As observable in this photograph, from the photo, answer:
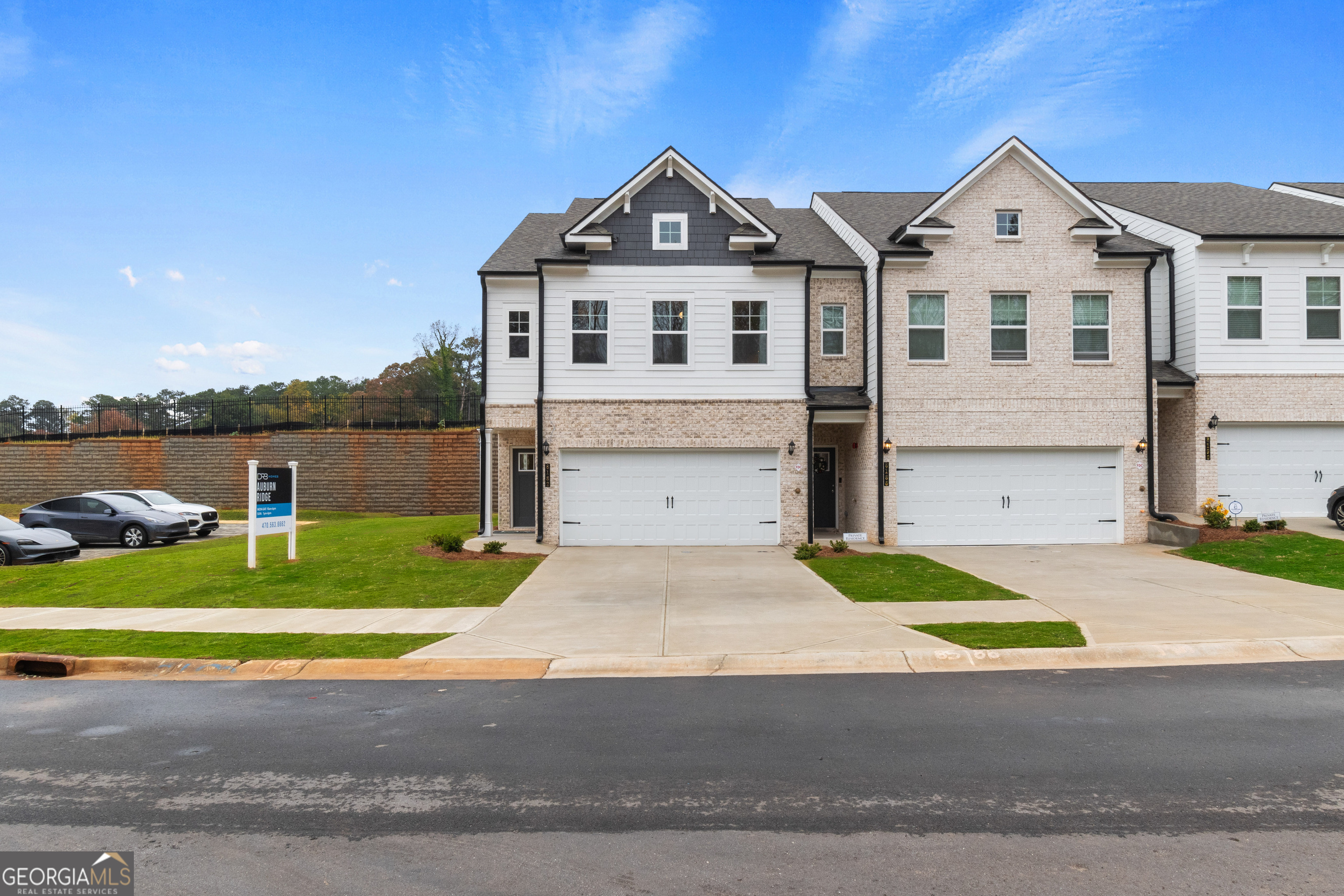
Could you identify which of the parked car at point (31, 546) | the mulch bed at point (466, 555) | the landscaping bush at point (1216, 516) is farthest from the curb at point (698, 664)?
the parked car at point (31, 546)

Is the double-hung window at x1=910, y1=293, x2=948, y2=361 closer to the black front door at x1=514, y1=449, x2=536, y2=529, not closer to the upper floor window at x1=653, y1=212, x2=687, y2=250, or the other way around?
the upper floor window at x1=653, y1=212, x2=687, y2=250

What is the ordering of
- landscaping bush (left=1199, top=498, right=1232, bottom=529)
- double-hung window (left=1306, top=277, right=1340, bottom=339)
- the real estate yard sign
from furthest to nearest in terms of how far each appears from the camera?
double-hung window (left=1306, top=277, right=1340, bottom=339) < landscaping bush (left=1199, top=498, right=1232, bottom=529) < the real estate yard sign

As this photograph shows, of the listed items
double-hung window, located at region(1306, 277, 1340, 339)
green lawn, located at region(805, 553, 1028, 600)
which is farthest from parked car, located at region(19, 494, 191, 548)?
double-hung window, located at region(1306, 277, 1340, 339)

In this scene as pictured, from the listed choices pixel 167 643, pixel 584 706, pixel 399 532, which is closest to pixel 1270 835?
pixel 584 706

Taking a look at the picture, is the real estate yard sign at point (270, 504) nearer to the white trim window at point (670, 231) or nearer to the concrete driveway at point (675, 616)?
the concrete driveway at point (675, 616)

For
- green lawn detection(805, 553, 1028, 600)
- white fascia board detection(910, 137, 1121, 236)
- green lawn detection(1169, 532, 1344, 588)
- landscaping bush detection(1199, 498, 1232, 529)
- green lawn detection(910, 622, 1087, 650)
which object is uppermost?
white fascia board detection(910, 137, 1121, 236)

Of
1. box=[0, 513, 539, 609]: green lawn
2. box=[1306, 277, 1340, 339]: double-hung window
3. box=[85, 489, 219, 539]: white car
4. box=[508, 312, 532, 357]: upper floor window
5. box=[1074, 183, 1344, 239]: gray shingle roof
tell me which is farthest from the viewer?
box=[85, 489, 219, 539]: white car

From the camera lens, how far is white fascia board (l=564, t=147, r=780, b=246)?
1747cm

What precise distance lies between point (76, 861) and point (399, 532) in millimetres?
16279

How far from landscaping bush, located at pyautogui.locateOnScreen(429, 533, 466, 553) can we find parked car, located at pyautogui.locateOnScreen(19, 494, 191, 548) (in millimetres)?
9581

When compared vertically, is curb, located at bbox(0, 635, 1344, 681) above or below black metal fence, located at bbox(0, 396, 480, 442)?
below

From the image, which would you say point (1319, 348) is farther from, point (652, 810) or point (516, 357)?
point (652, 810)

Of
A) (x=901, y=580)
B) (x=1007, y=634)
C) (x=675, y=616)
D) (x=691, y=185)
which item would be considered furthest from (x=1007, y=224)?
(x=675, y=616)

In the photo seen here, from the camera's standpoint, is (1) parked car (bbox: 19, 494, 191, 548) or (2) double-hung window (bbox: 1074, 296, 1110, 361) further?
(1) parked car (bbox: 19, 494, 191, 548)
